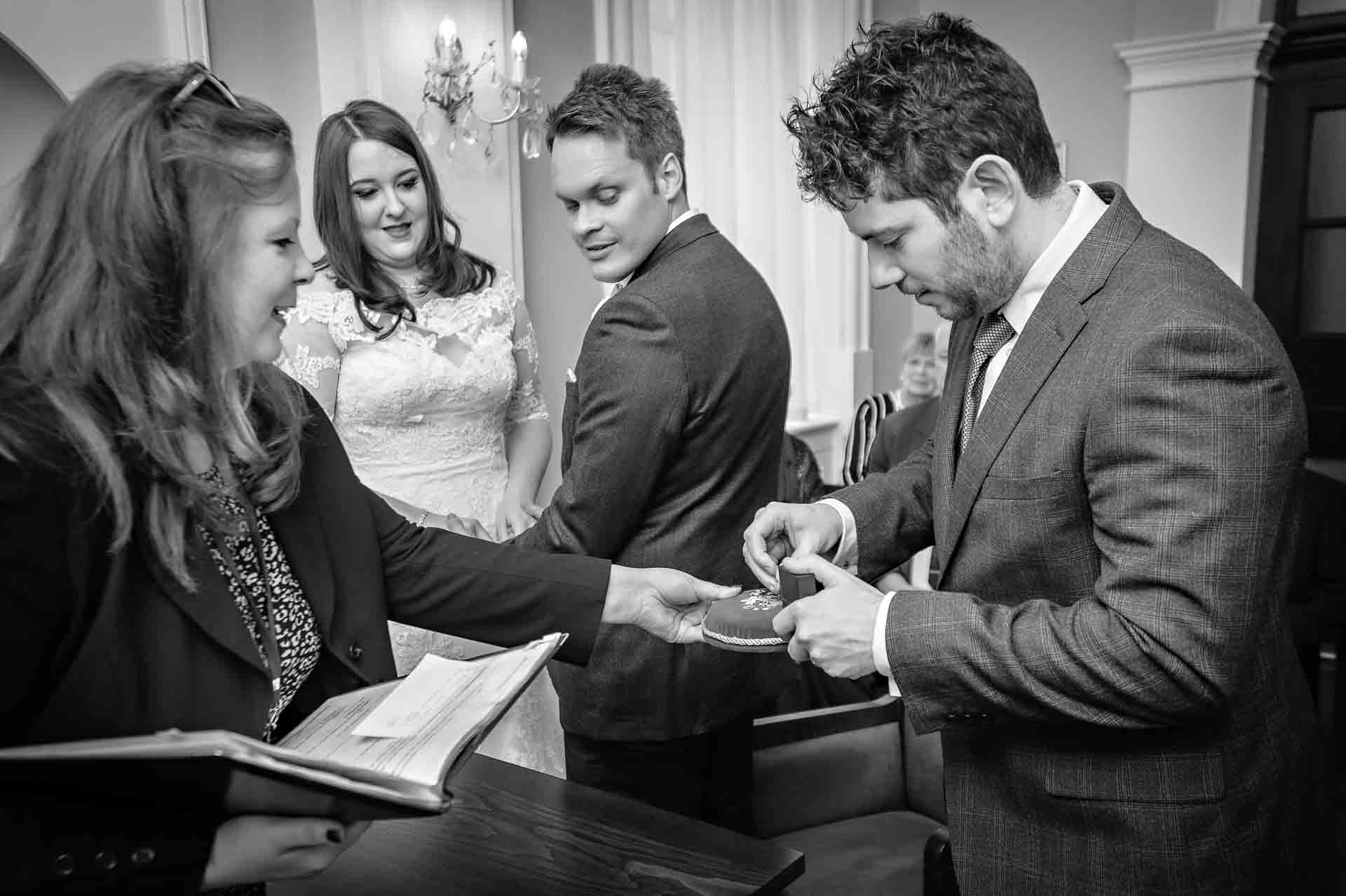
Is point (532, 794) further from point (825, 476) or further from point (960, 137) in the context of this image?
point (825, 476)

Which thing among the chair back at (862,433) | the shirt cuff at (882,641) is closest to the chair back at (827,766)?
the shirt cuff at (882,641)

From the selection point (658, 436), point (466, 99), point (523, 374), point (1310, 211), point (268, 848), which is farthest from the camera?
point (1310, 211)

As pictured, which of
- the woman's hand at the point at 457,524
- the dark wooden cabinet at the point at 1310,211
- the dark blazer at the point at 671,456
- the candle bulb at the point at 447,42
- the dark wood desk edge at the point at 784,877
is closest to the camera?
the dark wood desk edge at the point at 784,877

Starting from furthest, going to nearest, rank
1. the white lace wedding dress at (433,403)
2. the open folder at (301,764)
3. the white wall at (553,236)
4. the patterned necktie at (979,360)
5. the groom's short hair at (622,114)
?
the white wall at (553,236) < the white lace wedding dress at (433,403) < the groom's short hair at (622,114) < the patterned necktie at (979,360) < the open folder at (301,764)

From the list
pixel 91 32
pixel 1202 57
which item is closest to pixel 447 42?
pixel 91 32

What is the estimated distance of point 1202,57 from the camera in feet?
16.5

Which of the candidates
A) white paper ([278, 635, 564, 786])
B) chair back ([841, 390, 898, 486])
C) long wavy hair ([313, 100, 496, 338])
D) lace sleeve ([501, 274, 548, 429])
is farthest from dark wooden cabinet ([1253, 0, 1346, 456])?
white paper ([278, 635, 564, 786])

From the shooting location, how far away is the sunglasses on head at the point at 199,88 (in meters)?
1.19

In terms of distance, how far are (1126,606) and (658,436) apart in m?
0.92

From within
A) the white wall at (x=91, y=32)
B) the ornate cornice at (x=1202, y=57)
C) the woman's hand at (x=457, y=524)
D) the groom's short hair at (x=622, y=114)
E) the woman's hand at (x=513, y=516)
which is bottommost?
the woman's hand at (x=513, y=516)

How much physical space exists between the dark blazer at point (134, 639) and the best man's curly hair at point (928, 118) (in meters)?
0.81

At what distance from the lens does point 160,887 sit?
1.06 meters

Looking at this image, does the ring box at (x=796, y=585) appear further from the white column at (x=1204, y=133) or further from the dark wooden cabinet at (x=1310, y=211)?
the dark wooden cabinet at (x=1310, y=211)

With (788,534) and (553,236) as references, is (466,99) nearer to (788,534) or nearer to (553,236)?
(553,236)
